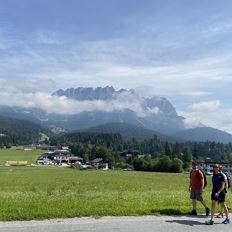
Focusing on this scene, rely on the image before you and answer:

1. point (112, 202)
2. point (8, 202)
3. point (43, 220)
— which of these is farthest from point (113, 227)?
point (8, 202)

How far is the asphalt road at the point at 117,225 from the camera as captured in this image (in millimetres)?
13680

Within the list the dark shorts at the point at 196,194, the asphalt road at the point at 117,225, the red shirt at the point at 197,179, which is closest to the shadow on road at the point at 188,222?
the asphalt road at the point at 117,225


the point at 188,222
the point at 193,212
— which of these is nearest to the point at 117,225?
the point at 188,222

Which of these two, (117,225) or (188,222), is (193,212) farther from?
(117,225)

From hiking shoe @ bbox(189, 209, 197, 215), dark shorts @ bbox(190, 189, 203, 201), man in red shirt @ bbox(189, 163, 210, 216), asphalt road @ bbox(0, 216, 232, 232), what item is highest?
man in red shirt @ bbox(189, 163, 210, 216)

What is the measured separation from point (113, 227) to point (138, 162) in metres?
138

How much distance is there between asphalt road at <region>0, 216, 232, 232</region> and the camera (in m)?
13.7

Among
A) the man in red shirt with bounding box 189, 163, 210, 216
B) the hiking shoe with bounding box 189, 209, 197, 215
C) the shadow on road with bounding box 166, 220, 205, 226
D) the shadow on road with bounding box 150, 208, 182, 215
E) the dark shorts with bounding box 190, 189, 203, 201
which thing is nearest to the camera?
the shadow on road with bounding box 166, 220, 205, 226

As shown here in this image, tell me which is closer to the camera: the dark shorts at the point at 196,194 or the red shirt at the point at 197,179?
the dark shorts at the point at 196,194

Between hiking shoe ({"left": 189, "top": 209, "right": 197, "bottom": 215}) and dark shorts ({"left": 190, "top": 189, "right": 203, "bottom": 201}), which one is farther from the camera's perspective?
Result: dark shorts ({"left": 190, "top": 189, "right": 203, "bottom": 201})

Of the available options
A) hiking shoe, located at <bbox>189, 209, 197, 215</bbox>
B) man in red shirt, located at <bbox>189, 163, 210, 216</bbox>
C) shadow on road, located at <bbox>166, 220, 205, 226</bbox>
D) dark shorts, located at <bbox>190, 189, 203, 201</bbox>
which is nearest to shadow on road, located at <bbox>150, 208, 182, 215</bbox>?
hiking shoe, located at <bbox>189, 209, 197, 215</bbox>

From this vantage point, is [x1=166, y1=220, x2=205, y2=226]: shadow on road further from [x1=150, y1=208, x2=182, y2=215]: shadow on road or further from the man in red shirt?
the man in red shirt

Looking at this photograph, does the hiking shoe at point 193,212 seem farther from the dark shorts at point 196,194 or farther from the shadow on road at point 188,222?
the shadow on road at point 188,222

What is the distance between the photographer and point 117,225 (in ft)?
47.1
